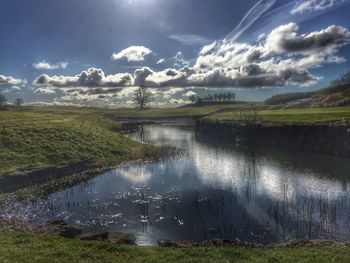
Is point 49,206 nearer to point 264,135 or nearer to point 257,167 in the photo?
point 257,167

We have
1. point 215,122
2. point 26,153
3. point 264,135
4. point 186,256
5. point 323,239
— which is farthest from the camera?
point 215,122

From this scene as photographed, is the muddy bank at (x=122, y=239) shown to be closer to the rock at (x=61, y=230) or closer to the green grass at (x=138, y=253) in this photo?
the rock at (x=61, y=230)

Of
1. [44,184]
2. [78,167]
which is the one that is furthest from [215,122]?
[44,184]

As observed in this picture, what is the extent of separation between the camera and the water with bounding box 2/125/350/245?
31.2 metres

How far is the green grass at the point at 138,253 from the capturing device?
818 inches

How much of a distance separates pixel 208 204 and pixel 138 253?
17816mm

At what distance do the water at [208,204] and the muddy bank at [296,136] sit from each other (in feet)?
53.4

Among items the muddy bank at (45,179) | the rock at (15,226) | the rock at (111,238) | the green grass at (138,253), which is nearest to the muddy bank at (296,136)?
the muddy bank at (45,179)

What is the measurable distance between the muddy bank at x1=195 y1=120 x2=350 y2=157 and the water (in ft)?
53.4

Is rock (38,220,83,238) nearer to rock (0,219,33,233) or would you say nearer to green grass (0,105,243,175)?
rock (0,219,33,233)

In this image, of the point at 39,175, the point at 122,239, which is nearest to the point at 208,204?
the point at 122,239

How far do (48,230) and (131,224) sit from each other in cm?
750

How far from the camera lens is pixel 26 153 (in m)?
56.4

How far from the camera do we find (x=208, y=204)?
38938 millimetres
